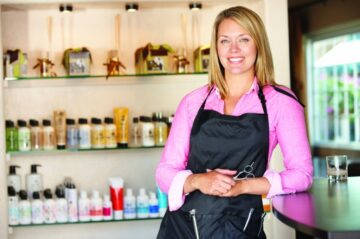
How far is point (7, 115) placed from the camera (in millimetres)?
4270

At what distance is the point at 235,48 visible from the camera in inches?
91.4

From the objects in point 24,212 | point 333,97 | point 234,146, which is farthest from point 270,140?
point 333,97

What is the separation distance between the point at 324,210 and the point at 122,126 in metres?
Result: 2.41

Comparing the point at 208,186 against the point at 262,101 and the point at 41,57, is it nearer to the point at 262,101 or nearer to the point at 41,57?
the point at 262,101

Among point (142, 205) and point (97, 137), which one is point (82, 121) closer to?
point (97, 137)

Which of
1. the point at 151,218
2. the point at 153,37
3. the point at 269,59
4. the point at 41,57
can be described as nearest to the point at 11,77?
the point at 41,57

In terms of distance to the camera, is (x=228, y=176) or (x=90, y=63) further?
(x=90, y=63)

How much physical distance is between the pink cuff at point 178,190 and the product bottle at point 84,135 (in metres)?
1.95

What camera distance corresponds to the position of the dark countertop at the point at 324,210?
1.71m

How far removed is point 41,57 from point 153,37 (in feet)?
A: 2.26

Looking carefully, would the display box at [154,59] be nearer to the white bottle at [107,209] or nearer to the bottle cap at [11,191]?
the white bottle at [107,209]

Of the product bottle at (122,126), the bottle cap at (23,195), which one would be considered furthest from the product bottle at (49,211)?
the product bottle at (122,126)

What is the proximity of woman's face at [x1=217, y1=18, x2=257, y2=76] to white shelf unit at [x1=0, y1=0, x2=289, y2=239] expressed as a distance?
1.91m

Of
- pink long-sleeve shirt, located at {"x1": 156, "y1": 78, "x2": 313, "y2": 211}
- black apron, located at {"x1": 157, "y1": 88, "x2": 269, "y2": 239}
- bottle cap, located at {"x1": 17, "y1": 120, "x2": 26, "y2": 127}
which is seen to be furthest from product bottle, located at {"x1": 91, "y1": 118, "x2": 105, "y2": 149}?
black apron, located at {"x1": 157, "y1": 88, "x2": 269, "y2": 239}
